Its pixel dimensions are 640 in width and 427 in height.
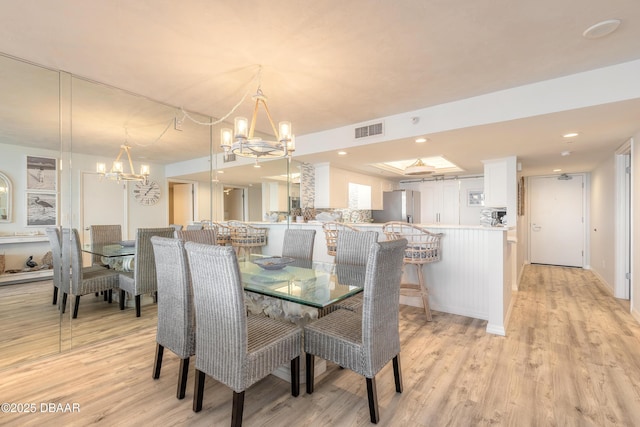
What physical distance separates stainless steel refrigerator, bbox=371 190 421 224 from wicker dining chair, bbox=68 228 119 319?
547cm

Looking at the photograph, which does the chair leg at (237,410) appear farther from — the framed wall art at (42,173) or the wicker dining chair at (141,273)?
the framed wall art at (42,173)

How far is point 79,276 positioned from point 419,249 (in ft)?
10.8

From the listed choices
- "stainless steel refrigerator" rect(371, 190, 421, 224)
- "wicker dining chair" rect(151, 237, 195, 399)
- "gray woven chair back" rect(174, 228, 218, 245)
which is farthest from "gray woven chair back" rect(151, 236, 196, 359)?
"stainless steel refrigerator" rect(371, 190, 421, 224)

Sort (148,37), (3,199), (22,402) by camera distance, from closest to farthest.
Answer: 1. (22,402)
2. (148,37)
3. (3,199)

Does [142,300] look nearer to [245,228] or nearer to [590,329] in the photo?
[245,228]

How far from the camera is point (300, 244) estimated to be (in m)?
3.17

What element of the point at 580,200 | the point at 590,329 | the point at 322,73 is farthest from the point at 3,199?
the point at 580,200

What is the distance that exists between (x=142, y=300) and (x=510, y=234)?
4.83 meters

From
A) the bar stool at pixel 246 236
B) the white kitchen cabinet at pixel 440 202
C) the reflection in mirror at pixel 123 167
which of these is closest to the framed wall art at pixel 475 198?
the white kitchen cabinet at pixel 440 202

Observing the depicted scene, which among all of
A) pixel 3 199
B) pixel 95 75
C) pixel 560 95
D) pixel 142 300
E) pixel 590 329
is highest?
pixel 95 75

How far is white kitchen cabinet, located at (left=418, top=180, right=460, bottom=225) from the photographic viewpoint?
713 cm

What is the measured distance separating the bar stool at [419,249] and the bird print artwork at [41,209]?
314 cm

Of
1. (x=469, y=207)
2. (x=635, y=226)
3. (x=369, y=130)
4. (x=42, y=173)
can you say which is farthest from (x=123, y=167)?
(x=469, y=207)

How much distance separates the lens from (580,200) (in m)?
6.29
